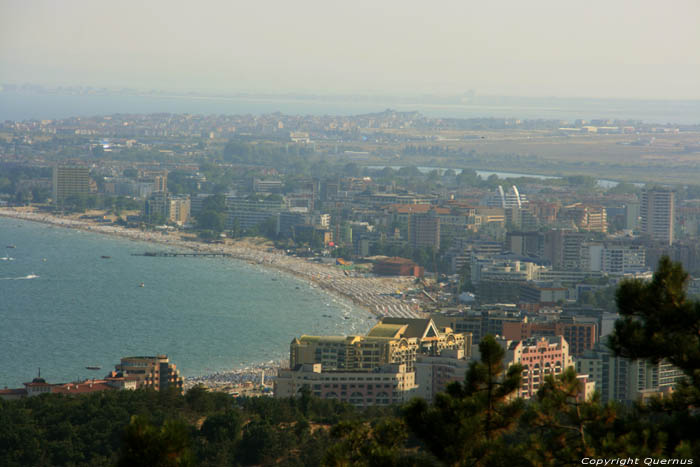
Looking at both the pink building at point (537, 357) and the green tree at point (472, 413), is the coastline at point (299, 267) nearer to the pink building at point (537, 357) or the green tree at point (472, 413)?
the pink building at point (537, 357)

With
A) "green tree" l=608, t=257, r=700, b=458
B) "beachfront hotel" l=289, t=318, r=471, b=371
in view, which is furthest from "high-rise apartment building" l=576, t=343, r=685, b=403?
"green tree" l=608, t=257, r=700, b=458

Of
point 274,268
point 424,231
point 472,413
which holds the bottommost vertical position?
point 274,268

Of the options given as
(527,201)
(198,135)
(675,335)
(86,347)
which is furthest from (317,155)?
(675,335)

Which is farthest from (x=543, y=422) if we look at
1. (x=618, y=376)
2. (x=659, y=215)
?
(x=659, y=215)

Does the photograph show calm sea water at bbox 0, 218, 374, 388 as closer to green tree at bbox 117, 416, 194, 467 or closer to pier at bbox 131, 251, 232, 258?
pier at bbox 131, 251, 232, 258

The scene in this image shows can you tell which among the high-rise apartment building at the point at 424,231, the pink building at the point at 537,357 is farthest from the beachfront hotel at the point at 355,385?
the high-rise apartment building at the point at 424,231

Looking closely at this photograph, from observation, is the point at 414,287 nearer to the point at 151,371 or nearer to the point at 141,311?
the point at 141,311
